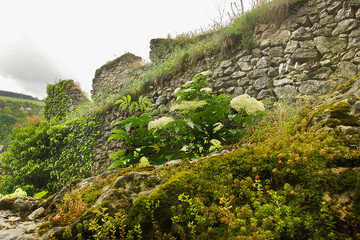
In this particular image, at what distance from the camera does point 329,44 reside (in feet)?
13.1

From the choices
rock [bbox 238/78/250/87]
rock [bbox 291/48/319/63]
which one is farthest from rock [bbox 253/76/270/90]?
rock [bbox 291/48/319/63]

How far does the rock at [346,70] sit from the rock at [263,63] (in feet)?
4.69

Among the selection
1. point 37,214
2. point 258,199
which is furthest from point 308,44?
point 37,214

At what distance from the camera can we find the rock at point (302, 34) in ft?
14.0

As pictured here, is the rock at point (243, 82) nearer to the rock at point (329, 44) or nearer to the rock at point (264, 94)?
the rock at point (264, 94)

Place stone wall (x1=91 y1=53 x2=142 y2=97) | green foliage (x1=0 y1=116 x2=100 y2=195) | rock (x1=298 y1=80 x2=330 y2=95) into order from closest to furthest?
1. rock (x1=298 y1=80 x2=330 y2=95)
2. green foliage (x1=0 y1=116 x2=100 y2=195)
3. stone wall (x1=91 y1=53 x2=142 y2=97)

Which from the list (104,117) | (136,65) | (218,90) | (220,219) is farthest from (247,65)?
(136,65)

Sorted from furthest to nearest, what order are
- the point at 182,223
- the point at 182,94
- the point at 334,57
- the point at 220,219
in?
1. the point at 334,57
2. the point at 182,94
3. the point at 182,223
4. the point at 220,219

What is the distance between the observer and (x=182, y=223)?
47.0 inches

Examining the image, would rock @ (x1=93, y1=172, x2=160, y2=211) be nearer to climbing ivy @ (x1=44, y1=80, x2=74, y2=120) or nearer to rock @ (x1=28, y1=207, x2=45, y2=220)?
rock @ (x1=28, y1=207, x2=45, y2=220)

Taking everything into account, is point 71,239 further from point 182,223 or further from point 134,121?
point 134,121

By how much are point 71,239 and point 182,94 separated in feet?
9.46

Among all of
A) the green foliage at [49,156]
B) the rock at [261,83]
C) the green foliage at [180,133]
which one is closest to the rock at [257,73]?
the rock at [261,83]

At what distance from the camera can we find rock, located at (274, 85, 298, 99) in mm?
4004
